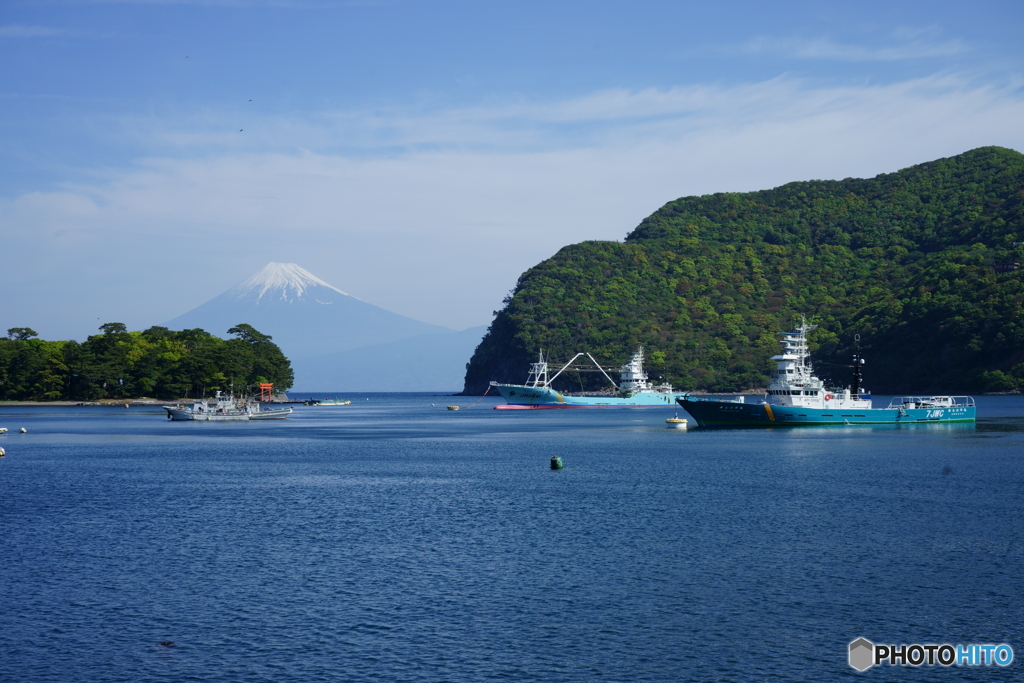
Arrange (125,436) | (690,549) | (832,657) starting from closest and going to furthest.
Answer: (832,657)
(690,549)
(125,436)

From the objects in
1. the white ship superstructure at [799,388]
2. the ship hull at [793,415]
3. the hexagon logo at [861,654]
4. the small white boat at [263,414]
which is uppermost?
the white ship superstructure at [799,388]

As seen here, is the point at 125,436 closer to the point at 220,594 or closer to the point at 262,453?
the point at 262,453

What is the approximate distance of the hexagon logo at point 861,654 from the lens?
83.7 ft

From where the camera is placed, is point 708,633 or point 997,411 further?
point 997,411

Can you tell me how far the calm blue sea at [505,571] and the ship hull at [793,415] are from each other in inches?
1710

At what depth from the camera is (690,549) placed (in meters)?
41.1

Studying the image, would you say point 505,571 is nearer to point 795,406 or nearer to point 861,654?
point 861,654

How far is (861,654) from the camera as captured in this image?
25953mm

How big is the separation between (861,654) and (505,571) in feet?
49.1

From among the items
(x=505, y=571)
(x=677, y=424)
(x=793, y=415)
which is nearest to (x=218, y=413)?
(x=677, y=424)

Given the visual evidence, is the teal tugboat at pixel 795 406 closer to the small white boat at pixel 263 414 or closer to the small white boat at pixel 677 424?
the small white boat at pixel 677 424

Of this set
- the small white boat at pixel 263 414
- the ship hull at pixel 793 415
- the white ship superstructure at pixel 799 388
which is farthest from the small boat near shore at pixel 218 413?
the white ship superstructure at pixel 799 388

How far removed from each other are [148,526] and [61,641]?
20799mm

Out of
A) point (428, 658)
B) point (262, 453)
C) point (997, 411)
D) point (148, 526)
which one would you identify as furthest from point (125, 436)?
point (997, 411)
